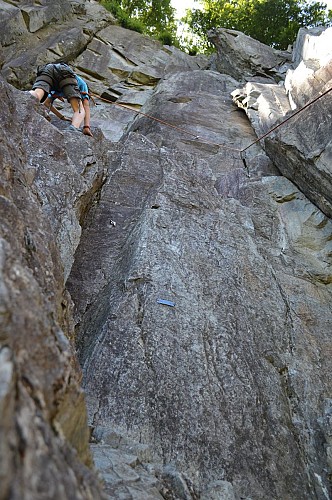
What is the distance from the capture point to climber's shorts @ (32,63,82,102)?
1033 centimetres

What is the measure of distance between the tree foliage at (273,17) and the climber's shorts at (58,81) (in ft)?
53.6

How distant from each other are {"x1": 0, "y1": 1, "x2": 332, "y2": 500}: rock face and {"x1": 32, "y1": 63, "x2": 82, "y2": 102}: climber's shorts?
1.18 metres

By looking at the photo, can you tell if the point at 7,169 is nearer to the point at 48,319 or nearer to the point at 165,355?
the point at 48,319

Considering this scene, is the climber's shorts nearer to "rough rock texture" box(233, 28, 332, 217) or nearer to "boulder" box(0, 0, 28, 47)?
"rough rock texture" box(233, 28, 332, 217)

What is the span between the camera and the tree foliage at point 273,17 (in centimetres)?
2356

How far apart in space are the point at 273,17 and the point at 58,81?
17.5 meters

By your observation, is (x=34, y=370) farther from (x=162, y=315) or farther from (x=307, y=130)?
(x=307, y=130)

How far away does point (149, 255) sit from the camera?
7.20 metres

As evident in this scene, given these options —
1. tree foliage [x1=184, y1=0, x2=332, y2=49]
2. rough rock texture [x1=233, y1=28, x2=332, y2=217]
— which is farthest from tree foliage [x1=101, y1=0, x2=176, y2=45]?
rough rock texture [x1=233, y1=28, x2=332, y2=217]

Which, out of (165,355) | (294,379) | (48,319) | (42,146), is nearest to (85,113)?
(42,146)

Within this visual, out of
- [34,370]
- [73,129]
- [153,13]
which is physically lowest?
[34,370]

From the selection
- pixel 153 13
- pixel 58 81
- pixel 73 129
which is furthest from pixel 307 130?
pixel 153 13

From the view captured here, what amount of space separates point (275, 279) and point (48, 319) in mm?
5454

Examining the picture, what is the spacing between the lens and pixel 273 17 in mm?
24047
